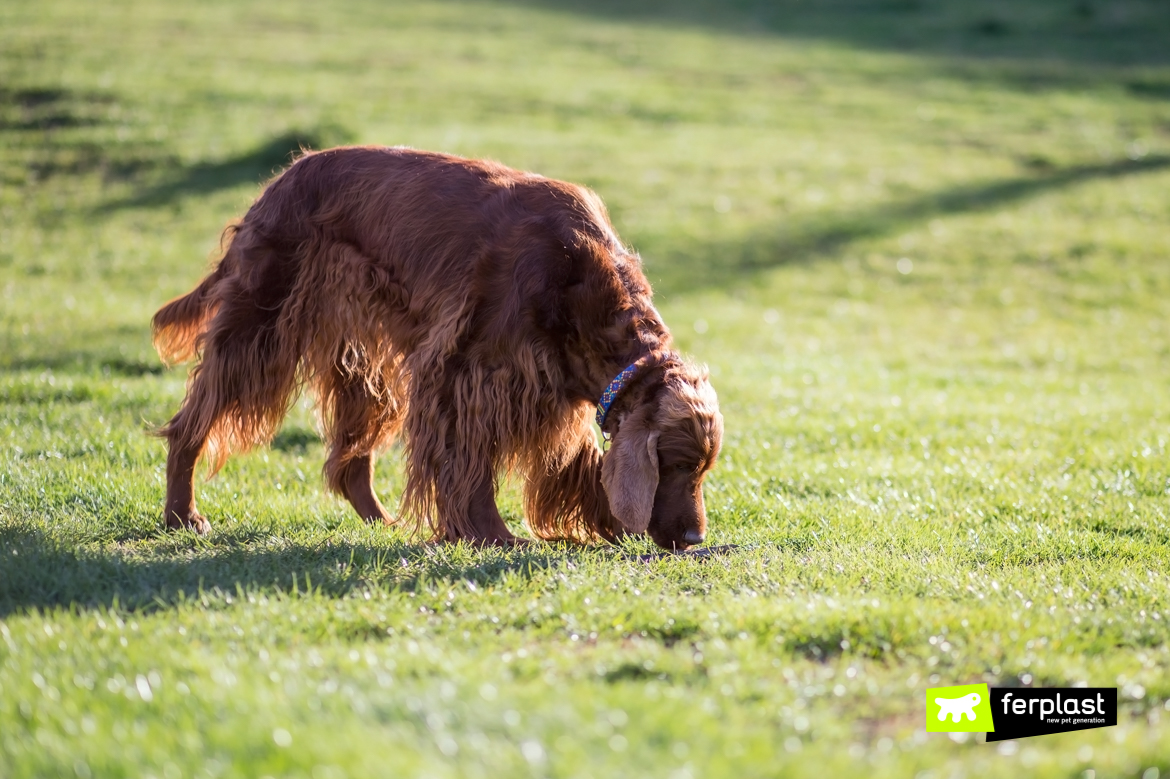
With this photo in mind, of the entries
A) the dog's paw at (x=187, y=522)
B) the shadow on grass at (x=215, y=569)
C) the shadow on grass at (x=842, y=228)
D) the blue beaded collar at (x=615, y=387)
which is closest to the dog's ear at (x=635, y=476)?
the blue beaded collar at (x=615, y=387)

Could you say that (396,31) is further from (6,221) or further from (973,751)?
(973,751)

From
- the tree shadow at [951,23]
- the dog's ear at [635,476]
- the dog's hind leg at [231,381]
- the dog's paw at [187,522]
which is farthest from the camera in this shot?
the tree shadow at [951,23]

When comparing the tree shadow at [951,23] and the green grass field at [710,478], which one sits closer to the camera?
the green grass field at [710,478]

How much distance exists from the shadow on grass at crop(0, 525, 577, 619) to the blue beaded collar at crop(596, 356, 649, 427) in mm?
585

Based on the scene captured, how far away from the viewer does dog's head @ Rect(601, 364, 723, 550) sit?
428 centimetres

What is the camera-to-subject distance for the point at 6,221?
11.7 meters

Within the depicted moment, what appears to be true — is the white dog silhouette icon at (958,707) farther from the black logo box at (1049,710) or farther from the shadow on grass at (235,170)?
the shadow on grass at (235,170)

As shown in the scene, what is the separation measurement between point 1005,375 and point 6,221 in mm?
9887

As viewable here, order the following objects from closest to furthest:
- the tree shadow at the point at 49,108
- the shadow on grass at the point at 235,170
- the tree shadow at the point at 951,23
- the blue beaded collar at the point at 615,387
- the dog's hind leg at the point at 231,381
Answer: the blue beaded collar at the point at 615,387 → the dog's hind leg at the point at 231,381 → the shadow on grass at the point at 235,170 → the tree shadow at the point at 49,108 → the tree shadow at the point at 951,23

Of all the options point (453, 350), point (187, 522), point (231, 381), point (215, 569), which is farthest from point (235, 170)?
point (215, 569)

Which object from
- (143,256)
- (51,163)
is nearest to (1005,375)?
(143,256)

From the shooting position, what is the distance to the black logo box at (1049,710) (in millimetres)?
2777

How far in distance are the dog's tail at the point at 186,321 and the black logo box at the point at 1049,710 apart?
380cm

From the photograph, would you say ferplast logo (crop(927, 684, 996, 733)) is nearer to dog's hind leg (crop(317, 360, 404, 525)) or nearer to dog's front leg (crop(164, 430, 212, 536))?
dog's hind leg (crop(317, 360, 404, 525))
